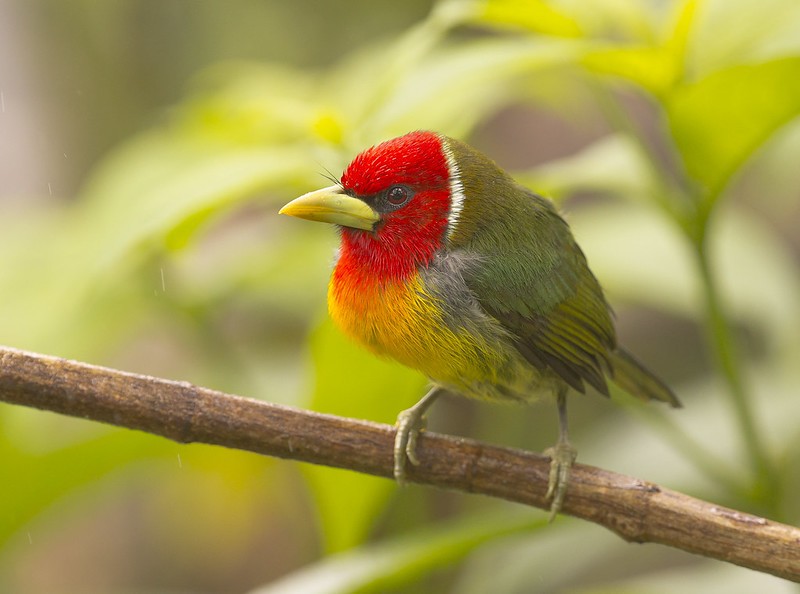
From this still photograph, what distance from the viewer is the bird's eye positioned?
204cm

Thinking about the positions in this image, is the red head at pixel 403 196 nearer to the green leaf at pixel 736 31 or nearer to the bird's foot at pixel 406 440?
the bird's foot at pixel 406 440

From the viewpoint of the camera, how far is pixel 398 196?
2.04 metres

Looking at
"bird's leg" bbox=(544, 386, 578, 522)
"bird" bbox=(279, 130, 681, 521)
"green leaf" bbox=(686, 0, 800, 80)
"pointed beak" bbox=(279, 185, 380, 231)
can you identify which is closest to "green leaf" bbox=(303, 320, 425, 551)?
"bird" bbox=(279, 130, 681, 521)

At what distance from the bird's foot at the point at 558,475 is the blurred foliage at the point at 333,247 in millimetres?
260

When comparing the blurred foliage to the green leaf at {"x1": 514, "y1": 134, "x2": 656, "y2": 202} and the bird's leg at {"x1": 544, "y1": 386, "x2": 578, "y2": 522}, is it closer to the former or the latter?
the green leaf at {"x1": 514, "y1": 134, "x2": 656, "y2": 202}

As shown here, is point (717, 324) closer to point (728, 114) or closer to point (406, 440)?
point (728, 114)

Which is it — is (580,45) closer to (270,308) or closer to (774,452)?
(774,452)

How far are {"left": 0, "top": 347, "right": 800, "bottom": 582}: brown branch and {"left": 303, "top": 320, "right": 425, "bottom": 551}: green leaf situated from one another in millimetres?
309

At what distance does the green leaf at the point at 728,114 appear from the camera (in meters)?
1.87

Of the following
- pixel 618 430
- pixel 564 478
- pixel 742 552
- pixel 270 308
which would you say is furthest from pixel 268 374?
pixel 742 552

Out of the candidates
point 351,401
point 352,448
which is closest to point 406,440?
point 352,448

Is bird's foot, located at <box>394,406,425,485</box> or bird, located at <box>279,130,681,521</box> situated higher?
bird, located at <box>279,130,681,521</box>

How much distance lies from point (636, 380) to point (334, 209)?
83 cm

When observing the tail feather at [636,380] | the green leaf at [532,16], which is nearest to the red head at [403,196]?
the green leaf at [532,16]
